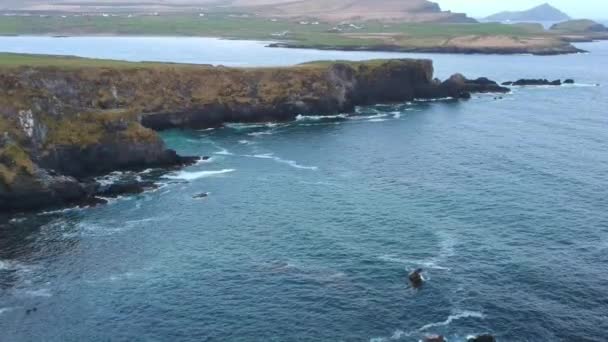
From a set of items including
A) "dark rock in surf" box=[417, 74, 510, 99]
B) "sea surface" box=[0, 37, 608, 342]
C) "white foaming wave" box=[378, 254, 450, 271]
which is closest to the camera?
"sea surface" box=[0, 37, 608, 342]

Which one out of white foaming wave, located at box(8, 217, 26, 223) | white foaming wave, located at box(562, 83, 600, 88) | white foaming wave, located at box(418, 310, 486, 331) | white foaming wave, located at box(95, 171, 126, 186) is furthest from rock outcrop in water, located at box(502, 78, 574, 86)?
white foaming wave, located at box(8, 217, 26, 223)

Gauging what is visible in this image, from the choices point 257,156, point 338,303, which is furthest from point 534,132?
point 338,303

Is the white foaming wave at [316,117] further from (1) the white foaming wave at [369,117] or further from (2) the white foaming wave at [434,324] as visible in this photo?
(2) the white foaming wave at [434,324]

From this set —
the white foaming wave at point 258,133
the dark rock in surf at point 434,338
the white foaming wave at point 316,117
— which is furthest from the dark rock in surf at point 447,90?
the dark rock in surf at point 434,338

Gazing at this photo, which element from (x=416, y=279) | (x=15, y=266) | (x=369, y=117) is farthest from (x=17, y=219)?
(x=369, y=117)

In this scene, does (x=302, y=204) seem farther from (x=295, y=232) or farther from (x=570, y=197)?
(x=570, y=197)

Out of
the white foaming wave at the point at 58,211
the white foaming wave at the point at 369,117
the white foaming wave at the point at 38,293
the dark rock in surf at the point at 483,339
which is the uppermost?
the white foaming wave at the point at 369,117

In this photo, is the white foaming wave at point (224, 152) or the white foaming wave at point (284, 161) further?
the white foaming wave at point (224, 152)

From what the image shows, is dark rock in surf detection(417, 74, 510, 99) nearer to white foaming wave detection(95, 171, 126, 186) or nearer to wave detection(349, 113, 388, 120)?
wave detection(349, 113, 388, 120)
